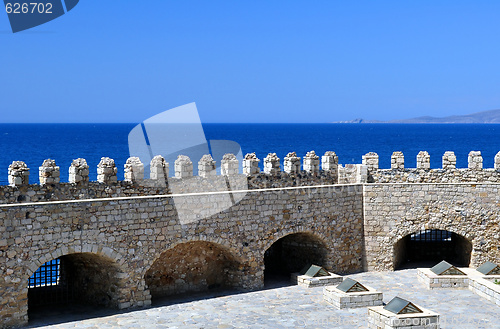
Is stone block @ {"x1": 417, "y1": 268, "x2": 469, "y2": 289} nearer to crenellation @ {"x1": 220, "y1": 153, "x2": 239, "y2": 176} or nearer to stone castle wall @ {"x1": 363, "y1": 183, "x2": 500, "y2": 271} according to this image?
stone castle wall @ {"x1": 363, "y1": 183, "x2": 500, "y2": 271}

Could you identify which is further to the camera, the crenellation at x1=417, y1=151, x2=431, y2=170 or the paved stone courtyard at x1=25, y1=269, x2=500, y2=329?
the crenellation at x1=417, y1=151, x2=431, y2=170

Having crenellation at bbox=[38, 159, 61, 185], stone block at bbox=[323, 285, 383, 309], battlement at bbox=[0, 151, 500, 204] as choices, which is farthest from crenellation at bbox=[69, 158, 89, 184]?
stone block at bbox=[323, 285, 383, 309]

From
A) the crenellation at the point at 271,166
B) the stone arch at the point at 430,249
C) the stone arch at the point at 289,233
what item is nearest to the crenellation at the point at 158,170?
the stone arch at the point at 289,233

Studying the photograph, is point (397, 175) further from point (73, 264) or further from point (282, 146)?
point (282, 146)

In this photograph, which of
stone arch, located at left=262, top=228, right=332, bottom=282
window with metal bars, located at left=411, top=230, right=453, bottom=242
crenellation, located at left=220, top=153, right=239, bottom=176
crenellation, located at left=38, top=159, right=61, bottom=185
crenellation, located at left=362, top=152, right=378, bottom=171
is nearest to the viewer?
crenellation, located at left=38, top=159, right=61, bottom=185

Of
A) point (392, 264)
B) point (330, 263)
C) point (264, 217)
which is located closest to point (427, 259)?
point (392, 264)

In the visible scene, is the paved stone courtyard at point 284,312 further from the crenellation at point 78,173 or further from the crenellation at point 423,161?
the crenellation at point 423,161

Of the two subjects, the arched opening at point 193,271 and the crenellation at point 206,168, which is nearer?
the arched opening at point 193,271

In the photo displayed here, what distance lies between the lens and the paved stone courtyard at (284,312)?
1609cm

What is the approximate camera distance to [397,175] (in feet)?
77.8

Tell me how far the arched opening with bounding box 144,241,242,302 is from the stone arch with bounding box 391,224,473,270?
6021 millimetres

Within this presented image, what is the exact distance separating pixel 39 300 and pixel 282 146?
266ft

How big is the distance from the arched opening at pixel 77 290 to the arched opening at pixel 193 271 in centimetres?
148

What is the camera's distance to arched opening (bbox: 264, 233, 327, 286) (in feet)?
69.9
